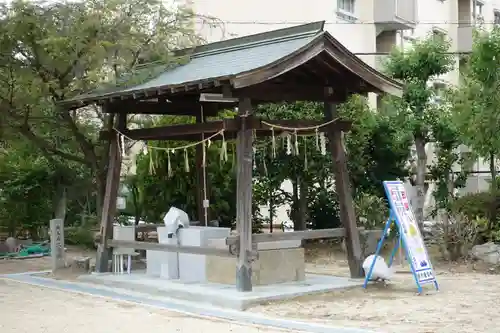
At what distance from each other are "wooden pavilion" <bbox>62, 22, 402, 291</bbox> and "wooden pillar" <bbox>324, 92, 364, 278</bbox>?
0.02 m

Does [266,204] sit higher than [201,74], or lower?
lower

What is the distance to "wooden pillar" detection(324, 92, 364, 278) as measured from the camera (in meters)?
12.5

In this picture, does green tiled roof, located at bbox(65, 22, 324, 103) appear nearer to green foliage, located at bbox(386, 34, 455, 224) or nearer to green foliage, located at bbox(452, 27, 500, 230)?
green foliage, located at bbox(452, 27, 500, 230)

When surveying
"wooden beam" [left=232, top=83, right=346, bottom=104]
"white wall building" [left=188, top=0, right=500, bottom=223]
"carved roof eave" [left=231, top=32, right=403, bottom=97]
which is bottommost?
"wooden beam" [left=232, top=83, right=346, bottom=104]

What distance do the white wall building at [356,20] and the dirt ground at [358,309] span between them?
31.2 feet

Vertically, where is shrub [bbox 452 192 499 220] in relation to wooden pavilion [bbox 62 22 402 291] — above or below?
below

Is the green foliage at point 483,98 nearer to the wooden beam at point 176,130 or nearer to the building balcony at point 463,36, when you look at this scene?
the wooden beam at point 176,130

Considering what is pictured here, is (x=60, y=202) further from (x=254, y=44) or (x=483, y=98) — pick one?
(x=483, y=98)

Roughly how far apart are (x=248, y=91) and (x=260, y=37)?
1.85m

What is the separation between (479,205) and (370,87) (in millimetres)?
5365

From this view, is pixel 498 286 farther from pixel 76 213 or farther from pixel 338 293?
pixel 76 213

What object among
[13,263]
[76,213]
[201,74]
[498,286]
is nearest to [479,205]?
[498,286]

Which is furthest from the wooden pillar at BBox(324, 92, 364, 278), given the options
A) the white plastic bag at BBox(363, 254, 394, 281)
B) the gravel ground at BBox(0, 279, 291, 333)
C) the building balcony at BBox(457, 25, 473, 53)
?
the building balcony at BBox(457, 25, 473, 53)

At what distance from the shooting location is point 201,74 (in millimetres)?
11695
